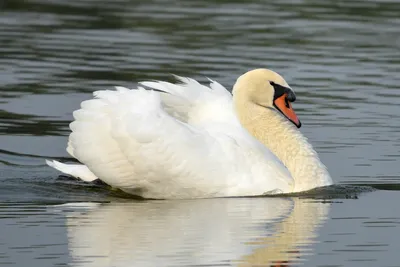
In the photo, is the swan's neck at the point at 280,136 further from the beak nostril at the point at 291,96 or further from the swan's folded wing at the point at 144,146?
the swan's folded wing at the point at 144,146

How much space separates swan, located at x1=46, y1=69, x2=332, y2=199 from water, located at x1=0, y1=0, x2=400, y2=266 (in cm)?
18

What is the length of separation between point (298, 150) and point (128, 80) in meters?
5.51

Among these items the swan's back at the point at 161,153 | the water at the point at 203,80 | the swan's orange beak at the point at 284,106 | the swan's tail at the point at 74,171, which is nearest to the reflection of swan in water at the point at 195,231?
the water at the point at 203,80

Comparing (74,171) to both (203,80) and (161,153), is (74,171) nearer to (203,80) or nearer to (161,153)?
(161,153)

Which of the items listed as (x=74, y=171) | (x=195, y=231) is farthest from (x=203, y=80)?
(x=195, y=231)

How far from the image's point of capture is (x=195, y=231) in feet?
33.2

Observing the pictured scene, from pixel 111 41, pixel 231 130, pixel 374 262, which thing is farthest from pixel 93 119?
pixel 111 41

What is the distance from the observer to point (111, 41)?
2111cm

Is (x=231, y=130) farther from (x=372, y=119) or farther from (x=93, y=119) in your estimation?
(x=372, y=119)

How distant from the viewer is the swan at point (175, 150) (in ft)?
37.7

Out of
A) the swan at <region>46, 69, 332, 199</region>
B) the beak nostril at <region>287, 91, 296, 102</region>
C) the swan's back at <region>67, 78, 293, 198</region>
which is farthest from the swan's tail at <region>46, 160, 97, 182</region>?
the beak nostril at <region>287, 91, 296, 102</region>

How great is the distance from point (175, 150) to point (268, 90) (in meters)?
1.30

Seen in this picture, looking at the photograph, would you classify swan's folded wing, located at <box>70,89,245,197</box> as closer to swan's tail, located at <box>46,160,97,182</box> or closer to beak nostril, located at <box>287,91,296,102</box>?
swan's tail, located at <box>46,160,97,182</box>

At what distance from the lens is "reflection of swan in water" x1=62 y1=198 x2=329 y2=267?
9250mm
